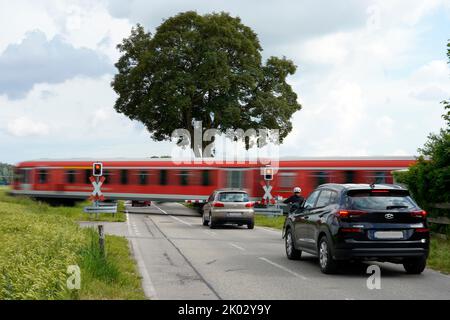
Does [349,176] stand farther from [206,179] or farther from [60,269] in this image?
[60,269]

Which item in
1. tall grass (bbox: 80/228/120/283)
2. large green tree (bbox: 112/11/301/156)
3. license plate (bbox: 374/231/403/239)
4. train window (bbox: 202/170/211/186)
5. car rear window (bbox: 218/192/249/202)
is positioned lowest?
tall grass (bbox: 80/228/120/283)

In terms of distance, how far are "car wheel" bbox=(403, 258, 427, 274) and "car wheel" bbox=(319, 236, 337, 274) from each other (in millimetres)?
1454

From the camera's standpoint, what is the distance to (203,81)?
146ft

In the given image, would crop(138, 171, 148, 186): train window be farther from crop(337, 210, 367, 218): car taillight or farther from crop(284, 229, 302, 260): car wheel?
crop(337, 210, 367, 218): car taillight

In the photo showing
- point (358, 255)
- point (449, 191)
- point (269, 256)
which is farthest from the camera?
point (449, 191)

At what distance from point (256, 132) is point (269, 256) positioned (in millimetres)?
32838

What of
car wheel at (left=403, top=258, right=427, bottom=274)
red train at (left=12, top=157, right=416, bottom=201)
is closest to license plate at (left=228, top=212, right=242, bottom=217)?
red train at (left=12, top=157, right=416, bottom=201)

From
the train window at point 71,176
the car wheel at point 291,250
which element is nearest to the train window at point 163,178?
the train window at point 71,176

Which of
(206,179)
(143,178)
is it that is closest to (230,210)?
(206,179)

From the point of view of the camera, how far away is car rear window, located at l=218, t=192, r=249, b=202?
2492 centimetres

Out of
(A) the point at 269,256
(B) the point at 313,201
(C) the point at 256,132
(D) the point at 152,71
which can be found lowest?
(A) the point at 269,256
